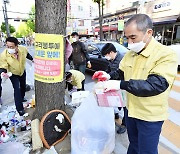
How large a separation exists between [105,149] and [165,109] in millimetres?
930

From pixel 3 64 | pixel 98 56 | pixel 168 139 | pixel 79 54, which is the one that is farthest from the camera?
pixel 98 56

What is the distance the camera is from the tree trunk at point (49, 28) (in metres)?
2.12

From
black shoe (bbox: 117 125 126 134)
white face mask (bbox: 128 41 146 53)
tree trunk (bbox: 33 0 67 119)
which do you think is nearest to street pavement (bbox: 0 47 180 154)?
black shoe (bbox: 117 125 126 134)

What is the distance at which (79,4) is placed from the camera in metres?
37.4

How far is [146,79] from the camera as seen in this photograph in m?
1.25

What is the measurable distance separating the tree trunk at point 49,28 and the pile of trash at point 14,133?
35 centimetres

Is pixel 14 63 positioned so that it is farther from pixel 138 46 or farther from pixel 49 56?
pixel 138 46

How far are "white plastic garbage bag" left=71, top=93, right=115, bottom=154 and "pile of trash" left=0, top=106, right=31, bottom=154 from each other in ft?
2.27

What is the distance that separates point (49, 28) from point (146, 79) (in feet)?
4.54

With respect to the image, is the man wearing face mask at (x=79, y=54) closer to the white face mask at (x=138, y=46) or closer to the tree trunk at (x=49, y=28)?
the tree trunk at (x=49, y=28)

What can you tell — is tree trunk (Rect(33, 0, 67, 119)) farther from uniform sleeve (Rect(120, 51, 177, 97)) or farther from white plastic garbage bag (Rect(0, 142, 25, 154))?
uniform sleeve (Rect(120, 51, 177, 97))

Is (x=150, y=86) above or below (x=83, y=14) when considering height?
below

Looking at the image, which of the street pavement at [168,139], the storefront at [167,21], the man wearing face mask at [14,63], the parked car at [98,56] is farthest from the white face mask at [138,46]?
the storefront at [167,21]

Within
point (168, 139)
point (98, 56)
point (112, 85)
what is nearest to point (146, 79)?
point (112, 85)
